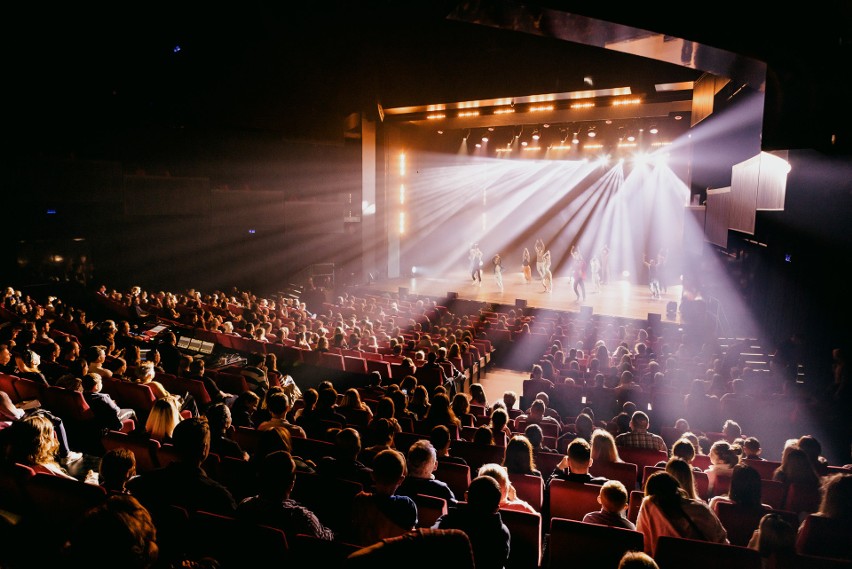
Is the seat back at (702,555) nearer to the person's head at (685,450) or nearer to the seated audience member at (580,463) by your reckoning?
the seated audience member at (580,463)

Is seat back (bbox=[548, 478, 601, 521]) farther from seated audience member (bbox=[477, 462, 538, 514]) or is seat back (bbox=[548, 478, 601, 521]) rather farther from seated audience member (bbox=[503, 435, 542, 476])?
seated audience member (bbox=[477, 462, 538, 514])

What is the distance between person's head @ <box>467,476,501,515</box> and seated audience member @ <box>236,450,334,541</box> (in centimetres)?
82

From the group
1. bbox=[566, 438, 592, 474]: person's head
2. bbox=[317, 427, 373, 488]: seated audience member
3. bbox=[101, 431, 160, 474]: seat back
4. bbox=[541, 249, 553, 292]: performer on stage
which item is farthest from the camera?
bbox=[541, 249, 553, 292]: performer on stage

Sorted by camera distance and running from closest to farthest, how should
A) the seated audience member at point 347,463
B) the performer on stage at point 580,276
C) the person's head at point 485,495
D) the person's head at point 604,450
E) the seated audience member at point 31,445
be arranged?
the person's head at point 485,495 < the seated audience member at point 31,445 < the seated audience member at point 347,463 < the person's head at point 604,450 < the performer on stage at point 580,276

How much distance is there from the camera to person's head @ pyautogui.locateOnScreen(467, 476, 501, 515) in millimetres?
2705

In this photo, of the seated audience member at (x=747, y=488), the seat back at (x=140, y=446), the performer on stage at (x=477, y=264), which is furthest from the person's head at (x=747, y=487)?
the performer on stage at (x=477, y=264)

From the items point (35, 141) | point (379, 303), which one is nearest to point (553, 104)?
point (379, 303)

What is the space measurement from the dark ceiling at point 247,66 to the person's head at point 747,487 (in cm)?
927

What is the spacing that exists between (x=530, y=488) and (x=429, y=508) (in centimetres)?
103

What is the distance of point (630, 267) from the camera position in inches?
945

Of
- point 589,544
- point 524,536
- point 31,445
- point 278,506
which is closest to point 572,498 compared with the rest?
point 524,536

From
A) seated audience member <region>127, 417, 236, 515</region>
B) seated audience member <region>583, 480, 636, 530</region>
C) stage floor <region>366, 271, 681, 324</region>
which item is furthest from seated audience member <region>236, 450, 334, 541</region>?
stage floor <region>366, 271, 681, 324</region>

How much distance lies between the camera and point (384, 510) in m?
2.97

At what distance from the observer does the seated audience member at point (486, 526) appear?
2.71 metres
